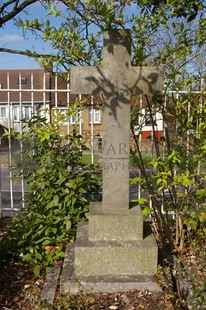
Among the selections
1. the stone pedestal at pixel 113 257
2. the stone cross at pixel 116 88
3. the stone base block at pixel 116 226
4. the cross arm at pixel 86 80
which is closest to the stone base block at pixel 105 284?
the stone pedestal at pixel 113 257

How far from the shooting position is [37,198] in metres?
3.64

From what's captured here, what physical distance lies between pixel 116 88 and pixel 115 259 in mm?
1339

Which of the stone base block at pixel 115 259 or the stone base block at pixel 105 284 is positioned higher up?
the stone base block at pixel 115 259

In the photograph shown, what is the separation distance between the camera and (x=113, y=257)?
2.74 meters

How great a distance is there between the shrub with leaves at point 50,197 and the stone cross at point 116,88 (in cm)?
66

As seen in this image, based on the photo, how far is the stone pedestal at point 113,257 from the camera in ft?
8.74

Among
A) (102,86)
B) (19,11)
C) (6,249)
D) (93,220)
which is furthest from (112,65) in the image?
(19,11)

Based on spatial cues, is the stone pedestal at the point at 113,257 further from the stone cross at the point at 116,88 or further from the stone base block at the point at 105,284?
the stone cross at the point at 116,88

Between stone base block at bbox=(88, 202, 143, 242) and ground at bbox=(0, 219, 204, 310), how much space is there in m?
0.42

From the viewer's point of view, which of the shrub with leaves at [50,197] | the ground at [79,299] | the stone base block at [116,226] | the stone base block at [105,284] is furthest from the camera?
the shrub with leaves at [50,197]

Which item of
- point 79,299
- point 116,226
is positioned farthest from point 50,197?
point 79,299

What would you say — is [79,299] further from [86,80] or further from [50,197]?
[86,80]

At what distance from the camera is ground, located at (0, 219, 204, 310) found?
7.82ft

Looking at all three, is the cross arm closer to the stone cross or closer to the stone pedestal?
the stone cross
